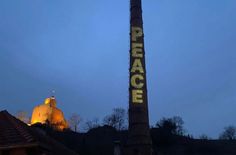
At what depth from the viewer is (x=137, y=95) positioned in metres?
33.2

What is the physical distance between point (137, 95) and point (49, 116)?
40.9 m

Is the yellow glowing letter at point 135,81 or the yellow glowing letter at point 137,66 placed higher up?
the yellow glowing letter at point 137,66

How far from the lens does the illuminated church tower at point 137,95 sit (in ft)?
104

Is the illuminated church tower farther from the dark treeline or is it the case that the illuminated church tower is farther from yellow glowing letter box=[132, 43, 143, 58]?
the dark treeline

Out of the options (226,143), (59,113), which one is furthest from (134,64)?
(59,113)

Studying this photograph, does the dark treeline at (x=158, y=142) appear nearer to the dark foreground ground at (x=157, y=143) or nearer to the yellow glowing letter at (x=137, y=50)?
the dark foreground ground at (x=157, y=143)

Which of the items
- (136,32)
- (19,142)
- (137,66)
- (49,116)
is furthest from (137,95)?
(49,116)

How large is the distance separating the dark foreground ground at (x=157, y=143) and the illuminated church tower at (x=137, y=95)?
72.1ft

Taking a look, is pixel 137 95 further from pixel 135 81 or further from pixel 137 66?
pixel 137 66

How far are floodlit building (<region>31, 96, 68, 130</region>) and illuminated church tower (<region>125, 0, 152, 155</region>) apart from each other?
3830 cm

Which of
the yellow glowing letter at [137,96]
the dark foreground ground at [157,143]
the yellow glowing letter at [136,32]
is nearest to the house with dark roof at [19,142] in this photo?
the yellow glowing letter at [137,96]

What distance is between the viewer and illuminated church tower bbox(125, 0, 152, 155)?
1248 inches

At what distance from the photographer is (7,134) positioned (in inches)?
615

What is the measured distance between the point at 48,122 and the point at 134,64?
38.9 meters
